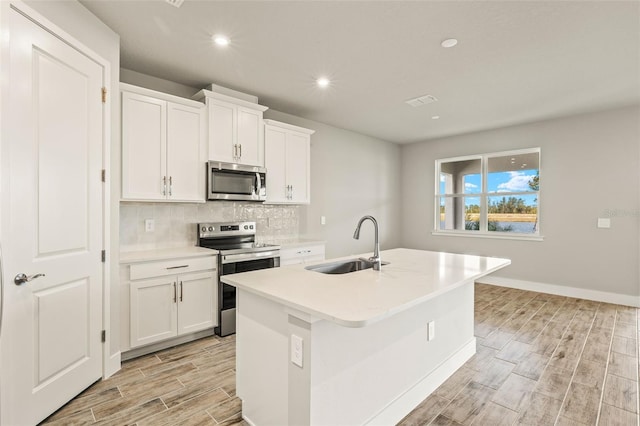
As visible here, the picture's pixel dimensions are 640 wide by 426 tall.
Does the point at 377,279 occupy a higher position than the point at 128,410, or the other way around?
the point at 377,279

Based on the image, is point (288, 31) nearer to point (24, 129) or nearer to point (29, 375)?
point (24, 129)

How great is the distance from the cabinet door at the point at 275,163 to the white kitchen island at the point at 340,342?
1886 millimetres

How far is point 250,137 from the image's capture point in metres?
3.54

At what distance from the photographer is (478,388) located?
222 centimetres

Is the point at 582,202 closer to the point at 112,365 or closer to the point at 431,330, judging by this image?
the point at 431,330

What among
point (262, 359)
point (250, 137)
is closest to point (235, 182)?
point (250, 137)

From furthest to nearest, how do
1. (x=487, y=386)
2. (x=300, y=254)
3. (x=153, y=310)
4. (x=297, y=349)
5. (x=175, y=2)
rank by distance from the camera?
(x=300, y=254)
(x=153, y=310)
(x=487, y=386)
(x=175, y=2)
(x=297, y=349)

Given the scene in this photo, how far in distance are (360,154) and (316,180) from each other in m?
1.24

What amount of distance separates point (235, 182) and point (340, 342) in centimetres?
237

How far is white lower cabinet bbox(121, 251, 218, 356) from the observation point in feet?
8.39

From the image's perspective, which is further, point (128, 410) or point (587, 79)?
point (587, 79)

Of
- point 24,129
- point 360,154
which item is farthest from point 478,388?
point 360,154

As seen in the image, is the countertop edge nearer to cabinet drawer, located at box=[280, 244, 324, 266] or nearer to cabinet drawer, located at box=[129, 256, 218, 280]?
cabinet drawer, located at box=[129, 256, 218, 280]

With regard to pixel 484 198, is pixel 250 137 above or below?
above
